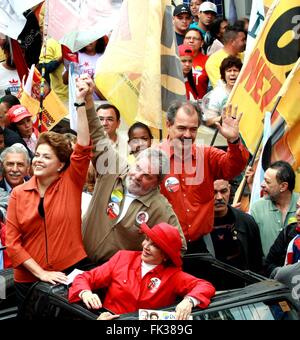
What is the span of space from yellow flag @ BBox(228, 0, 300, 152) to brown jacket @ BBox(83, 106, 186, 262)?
1812 mm

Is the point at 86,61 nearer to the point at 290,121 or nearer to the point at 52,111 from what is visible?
the point at 52,111

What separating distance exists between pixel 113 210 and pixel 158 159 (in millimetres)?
459

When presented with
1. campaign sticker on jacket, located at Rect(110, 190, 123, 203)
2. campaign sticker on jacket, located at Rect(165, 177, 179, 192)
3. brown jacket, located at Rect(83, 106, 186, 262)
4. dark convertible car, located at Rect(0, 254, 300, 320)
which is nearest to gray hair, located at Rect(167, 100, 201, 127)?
campaign sticker on jacket, located at Rect(165, 177, 179, 192)

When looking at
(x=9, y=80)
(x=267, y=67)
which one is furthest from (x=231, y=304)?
(x=9, y=80)

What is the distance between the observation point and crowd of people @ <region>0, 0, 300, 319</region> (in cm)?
620

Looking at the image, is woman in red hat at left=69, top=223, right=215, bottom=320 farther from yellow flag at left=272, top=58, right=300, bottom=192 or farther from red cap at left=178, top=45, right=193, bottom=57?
red cap at left=178, top=45, right=193, bottom=57

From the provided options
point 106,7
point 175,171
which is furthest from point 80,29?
point 175,171

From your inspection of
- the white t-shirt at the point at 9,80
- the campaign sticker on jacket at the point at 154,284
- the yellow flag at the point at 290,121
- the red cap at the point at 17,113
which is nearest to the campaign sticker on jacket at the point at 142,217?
the campaign sticker on jacket at the point at 154,284

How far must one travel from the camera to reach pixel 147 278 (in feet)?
20.4

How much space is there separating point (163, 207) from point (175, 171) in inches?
27.4

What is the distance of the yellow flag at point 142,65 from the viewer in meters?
8.69

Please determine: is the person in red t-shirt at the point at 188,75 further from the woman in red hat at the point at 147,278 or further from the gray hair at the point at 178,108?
the woman in red hat at the point at 147,278
